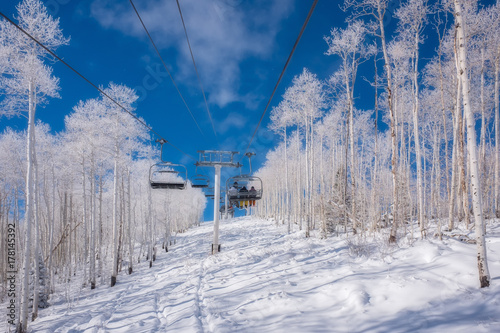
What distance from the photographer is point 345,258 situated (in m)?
7.36

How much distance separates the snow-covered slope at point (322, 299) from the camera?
3.72 m

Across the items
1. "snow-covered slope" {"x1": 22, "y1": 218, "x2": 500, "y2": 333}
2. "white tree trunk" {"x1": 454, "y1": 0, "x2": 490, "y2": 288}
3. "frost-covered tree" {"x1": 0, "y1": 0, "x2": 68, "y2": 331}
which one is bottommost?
"snow-covered slope" {"x1": 22, "y1": 218, "x2": 500, "y2": 333}

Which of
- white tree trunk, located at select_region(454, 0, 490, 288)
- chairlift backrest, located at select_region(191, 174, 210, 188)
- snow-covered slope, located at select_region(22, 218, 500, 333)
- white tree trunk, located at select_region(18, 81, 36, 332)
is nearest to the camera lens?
snow-covered slope, located at select_region(22, 218, 500, 333)

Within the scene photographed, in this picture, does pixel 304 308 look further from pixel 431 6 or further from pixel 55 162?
pixel 55 162

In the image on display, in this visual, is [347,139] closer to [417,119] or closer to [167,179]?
Result: [417,119]

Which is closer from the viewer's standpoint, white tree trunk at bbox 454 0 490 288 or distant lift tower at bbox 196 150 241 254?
white tree trunk at bbox 454 0 490 288

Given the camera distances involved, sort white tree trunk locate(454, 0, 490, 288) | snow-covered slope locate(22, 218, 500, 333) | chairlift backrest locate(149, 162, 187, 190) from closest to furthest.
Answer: snow-covered slope locate(22, 218, 500, 333), white tree trunk locate(454, 0, 490, 288), chairlift backrest locate(149, 162, 187, 190)

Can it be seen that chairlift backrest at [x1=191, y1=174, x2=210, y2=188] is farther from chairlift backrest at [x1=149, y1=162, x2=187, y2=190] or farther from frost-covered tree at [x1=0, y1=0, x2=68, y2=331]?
frost-covered tree at [x1=0, y1=0, x2=68, y2=331]

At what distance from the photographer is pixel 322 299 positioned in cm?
488

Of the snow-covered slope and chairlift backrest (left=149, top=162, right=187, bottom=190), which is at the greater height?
chairlift backrest (left=149, top=162, right=187, bottom=190)

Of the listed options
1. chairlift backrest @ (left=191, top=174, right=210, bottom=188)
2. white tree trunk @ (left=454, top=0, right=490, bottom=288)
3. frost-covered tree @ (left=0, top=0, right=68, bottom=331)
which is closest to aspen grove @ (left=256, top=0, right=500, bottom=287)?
white tree trunk @ (left=454, top=0, right=490, bottom=288)

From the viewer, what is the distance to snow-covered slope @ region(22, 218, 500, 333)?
3723 millimetres

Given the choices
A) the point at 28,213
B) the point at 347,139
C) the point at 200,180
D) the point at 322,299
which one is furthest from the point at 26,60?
the point at 347,139

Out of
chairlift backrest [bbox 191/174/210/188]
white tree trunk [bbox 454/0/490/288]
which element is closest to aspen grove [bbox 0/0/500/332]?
A: white tree trunk [bbox 454/0/490/288]
